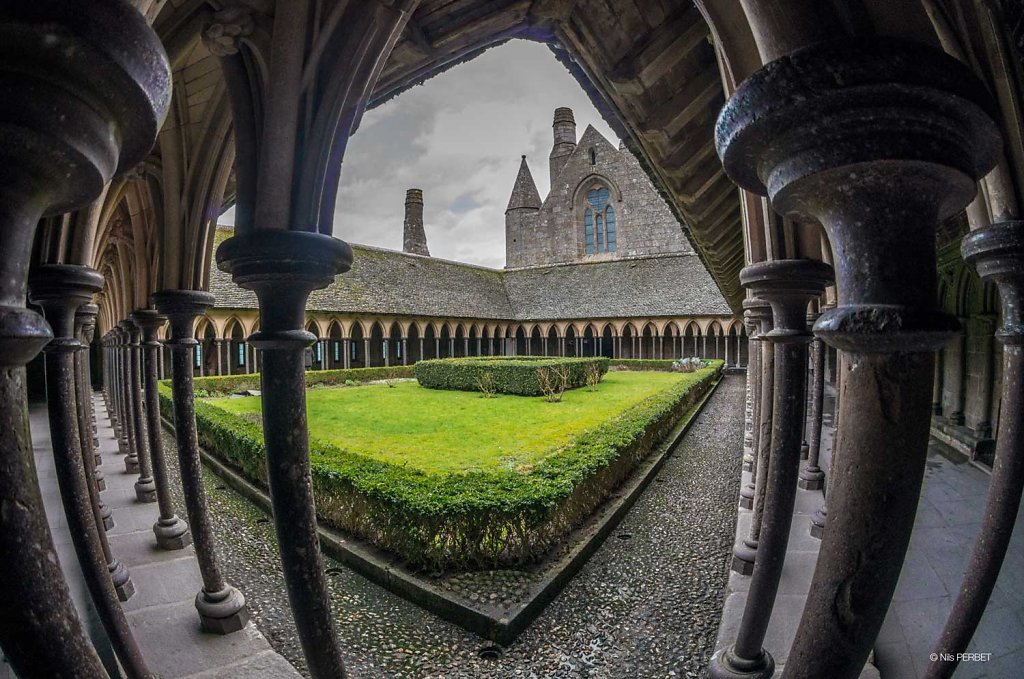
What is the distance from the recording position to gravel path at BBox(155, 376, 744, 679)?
10.6ft

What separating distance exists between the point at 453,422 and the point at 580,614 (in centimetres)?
706

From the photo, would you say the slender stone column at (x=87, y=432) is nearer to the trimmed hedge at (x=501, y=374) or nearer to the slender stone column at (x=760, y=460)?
the slender stone column at (x=760, y=460)

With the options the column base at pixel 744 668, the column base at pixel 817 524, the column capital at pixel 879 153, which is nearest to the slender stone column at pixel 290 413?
the column capital at pixel 879 153

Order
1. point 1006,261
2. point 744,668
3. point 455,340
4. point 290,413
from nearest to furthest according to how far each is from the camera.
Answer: point 1006,261 < point 290,413 < point 744,668 < point 455,340

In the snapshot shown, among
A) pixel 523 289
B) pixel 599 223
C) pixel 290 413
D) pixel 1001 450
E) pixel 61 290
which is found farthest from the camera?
pixel 599 223

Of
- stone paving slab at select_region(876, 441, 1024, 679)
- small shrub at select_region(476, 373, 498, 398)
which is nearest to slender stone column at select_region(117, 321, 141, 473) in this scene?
stone paving slab at select_region(876, 441, 1024, 679)

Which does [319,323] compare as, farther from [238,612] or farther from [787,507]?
[787,507]

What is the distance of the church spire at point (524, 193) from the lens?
36.0 metres

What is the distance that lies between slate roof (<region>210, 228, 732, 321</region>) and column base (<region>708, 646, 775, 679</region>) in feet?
65.4

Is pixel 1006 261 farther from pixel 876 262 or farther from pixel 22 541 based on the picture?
pixel 22 541

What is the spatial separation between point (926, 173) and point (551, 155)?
122ft

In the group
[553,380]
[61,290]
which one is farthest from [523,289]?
[61,290]

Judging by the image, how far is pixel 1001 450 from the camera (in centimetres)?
190

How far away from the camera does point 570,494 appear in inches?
191
